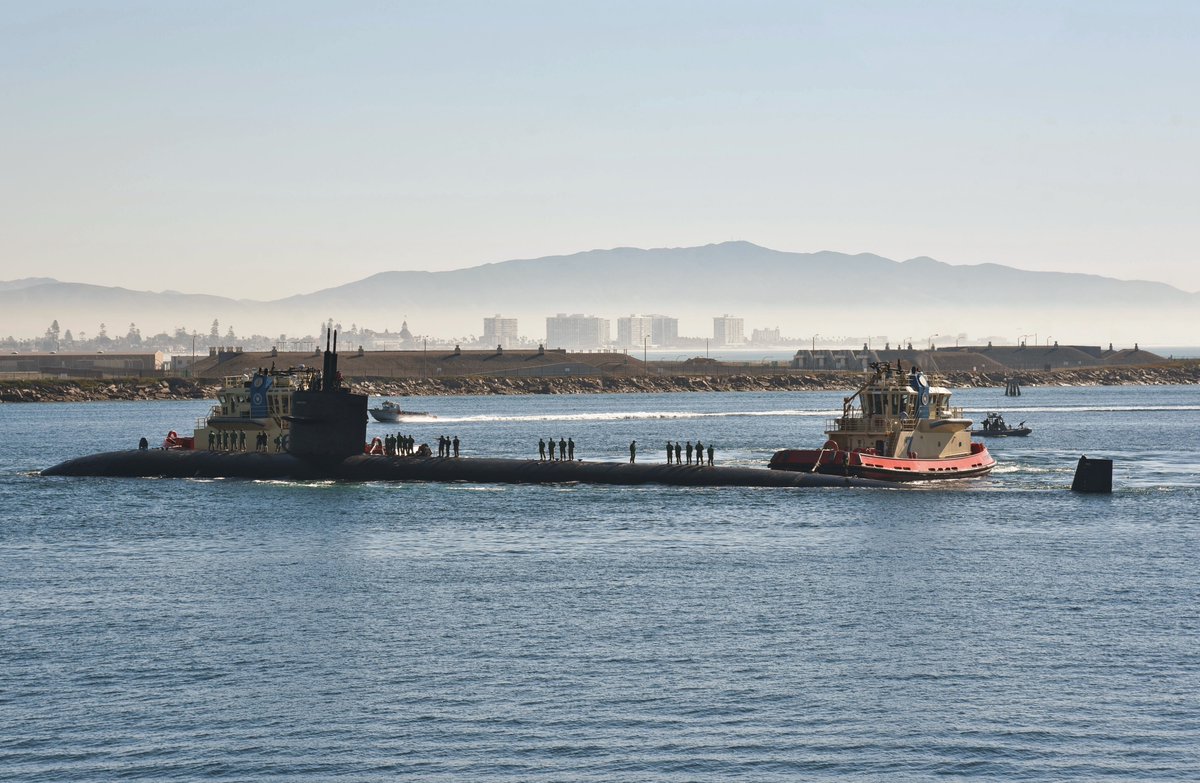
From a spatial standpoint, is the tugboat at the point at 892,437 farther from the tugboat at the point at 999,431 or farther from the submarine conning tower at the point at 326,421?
the tugboat at the point at 999,431

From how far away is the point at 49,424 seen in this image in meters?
173

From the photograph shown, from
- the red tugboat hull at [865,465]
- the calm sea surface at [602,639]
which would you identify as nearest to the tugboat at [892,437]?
the red tugboat hull at [865,465]

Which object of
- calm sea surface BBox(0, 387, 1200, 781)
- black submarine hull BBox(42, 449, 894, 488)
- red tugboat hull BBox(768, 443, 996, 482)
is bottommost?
calm sea surface BBox(0, 387, 1200, 781)

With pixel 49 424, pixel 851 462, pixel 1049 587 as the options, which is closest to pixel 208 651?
pixel 1049 587

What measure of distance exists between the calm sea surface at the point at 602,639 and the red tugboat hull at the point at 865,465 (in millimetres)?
4297

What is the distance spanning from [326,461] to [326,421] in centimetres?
269

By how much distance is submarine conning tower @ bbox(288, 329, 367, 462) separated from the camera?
8125cm

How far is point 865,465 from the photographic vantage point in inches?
3157

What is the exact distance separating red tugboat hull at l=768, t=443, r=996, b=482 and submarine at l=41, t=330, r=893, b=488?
74 cm

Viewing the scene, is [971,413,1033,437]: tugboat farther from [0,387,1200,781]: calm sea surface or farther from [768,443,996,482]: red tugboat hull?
[0,387,1200,781]: calm sea surface

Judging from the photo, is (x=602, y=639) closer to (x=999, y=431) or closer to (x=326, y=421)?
(x=326, y=421)

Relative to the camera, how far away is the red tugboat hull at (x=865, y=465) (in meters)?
80.3

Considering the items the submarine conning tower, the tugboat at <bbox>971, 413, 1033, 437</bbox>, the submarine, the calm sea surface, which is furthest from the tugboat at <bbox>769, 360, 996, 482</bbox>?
the tugboat at <bbox>971, 413, 1033, 437</bbox>

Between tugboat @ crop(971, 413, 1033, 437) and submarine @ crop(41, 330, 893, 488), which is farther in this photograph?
tugboat @ crop(971, 413, 1033, 437)
